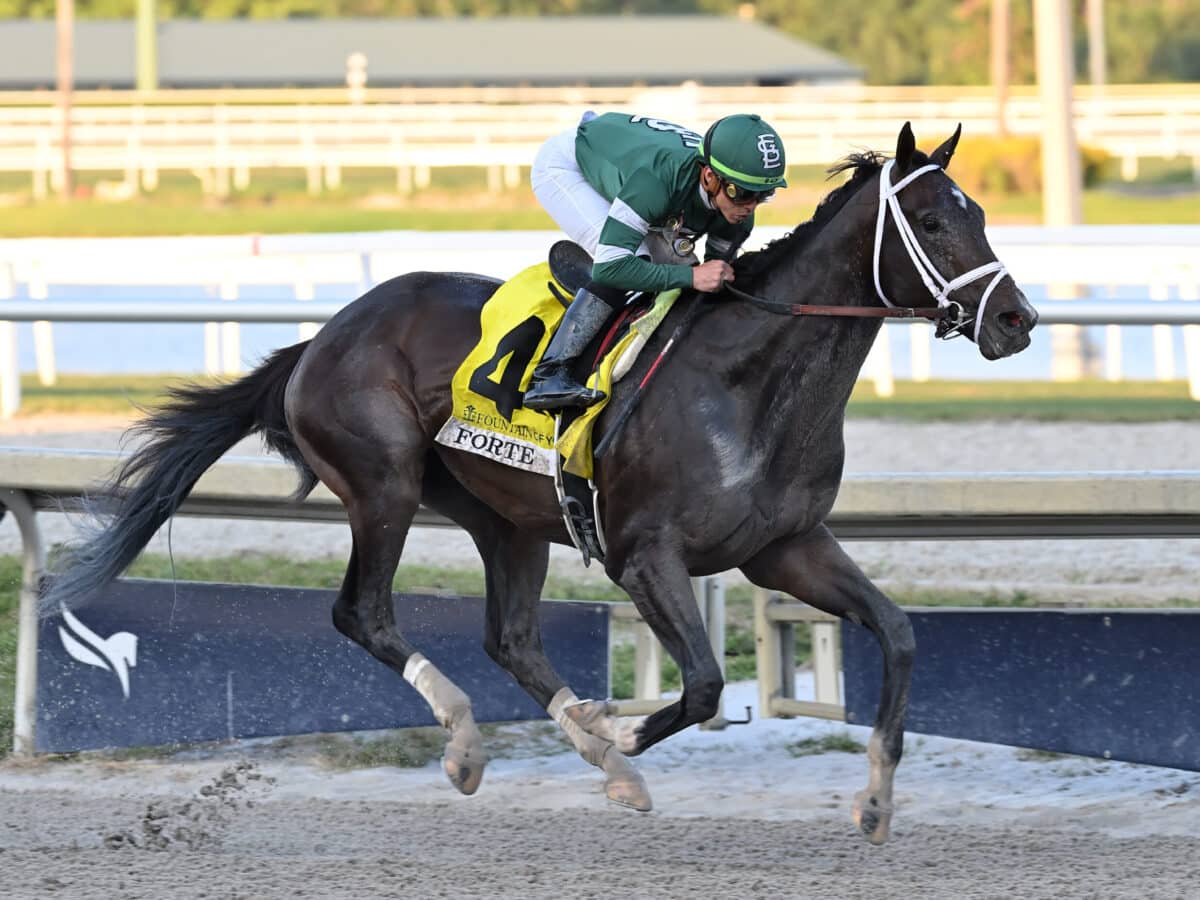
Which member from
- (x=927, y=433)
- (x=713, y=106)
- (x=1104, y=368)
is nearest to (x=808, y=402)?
(x=927, y=433)

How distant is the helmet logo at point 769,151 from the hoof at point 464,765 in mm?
1525

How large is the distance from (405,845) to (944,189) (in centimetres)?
195

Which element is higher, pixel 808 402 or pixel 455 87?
pixel 808 402

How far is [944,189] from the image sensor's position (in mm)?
3955

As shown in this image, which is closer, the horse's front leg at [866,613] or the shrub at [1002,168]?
the horse's front leg at [866,613]

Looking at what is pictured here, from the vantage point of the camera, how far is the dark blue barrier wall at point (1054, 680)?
4.88 m

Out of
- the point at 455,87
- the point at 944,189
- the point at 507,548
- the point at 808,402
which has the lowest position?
the point at 455,87

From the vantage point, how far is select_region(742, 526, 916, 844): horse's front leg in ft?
13.6

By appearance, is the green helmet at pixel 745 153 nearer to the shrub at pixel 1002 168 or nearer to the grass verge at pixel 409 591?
the grass verge at pixel 409 591

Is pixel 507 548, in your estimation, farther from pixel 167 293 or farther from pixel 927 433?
pixel 167 293

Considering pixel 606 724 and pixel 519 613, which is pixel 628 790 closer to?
pixel 606 724

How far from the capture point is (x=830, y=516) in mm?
4926

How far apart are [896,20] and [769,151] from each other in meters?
49.6

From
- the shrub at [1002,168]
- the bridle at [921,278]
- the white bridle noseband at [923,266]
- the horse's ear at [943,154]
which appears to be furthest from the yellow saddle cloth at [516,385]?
the shrub at [1002,168]
